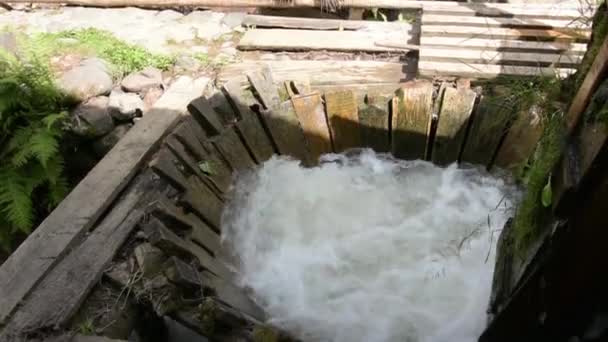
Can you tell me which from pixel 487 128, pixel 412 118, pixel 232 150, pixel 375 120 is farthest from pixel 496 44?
pixel 232 150

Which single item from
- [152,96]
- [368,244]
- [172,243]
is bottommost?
[368,244]

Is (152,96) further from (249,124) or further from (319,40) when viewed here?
(319,40)

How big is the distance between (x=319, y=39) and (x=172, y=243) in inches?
112

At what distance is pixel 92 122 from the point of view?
420 cm

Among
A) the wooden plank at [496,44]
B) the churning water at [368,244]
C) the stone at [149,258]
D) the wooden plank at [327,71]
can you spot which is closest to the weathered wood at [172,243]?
the stone at [149,258]

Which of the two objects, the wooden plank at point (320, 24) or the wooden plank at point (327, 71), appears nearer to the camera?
the wooden plank at point (327, 71)

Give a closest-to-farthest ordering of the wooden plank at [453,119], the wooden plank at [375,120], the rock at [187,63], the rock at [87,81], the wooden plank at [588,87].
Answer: the wooden plank at [588,87]
the wooden plank at [453,119]
the wooden plank at [375,120]
the rock at [87,81]
the rock at [187,63]

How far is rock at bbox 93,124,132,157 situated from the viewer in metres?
4.20

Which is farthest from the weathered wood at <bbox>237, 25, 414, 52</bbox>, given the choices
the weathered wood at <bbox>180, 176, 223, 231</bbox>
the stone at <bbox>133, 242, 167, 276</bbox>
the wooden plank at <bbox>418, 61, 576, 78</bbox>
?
the stone at <bbox>133, 242, 167, 276</bbox>

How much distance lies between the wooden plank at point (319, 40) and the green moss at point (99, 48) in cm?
86

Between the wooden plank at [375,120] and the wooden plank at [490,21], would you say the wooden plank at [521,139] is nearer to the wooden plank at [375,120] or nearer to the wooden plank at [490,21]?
the wooden plank at [375,120]

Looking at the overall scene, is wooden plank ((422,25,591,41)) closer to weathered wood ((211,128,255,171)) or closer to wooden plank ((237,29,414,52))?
wooden plank ((237,29,414,52))

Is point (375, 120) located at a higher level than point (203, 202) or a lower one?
higher

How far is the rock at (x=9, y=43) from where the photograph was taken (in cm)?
465
